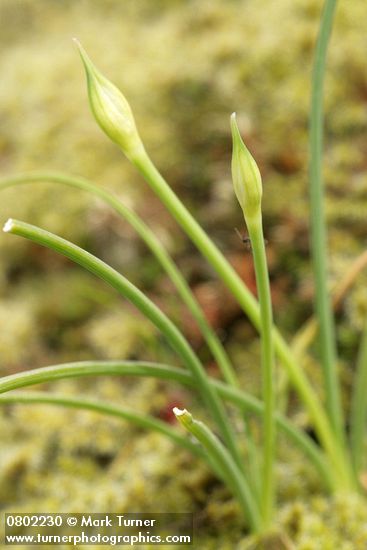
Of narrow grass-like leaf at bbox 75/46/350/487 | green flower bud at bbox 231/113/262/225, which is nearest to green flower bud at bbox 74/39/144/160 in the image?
narrow grass-like leaf at bbox 75/46/350/487

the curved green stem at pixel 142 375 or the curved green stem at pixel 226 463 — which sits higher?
the curved green stem at pixel 142 375

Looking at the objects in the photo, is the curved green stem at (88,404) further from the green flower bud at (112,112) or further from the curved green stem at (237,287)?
the green flower bud at (112,112)

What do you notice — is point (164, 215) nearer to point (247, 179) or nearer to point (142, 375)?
point (142, 375)

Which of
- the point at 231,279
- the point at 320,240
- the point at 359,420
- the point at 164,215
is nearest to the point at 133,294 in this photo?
the point at 231,279

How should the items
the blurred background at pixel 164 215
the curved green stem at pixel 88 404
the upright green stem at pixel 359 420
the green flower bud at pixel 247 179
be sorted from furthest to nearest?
the blurred background at pixel 164 215 < the upright green stem at pixel 359 420 < the curved green stem at pixel 88 404 < the green flower bud at pixel 247 179

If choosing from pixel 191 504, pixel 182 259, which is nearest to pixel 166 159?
pixel 182 259

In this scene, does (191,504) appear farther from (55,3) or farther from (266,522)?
(55,3)

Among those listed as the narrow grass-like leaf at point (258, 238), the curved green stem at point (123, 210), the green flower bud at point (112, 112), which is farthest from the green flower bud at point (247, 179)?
the curved green stem at point (123, 210)

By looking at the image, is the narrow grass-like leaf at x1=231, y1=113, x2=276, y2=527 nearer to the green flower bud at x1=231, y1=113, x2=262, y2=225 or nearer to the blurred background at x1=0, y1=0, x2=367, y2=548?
the green flower bud at x1=231, y1=113, x2=262, y2=225
